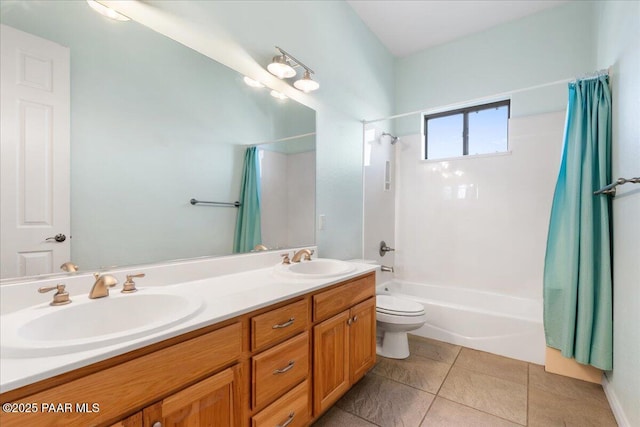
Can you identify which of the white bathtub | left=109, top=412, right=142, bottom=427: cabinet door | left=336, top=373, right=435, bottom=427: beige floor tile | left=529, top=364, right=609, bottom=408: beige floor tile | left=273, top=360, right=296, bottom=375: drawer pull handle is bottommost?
left=529, top=364, right=609, bottom=408: beige floor tile

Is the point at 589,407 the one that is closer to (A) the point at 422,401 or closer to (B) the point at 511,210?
(A) the point at 422,401

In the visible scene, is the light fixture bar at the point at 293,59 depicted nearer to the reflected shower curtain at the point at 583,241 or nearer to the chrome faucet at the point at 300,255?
the chrome faucet at the point at 300,255

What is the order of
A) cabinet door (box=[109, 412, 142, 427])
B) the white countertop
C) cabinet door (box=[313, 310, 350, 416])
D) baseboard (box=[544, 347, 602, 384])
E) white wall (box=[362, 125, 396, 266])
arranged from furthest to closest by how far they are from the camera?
white wall (box=[362, 125, 396, 266])
baseboard (box=[544, 347, 602, 384])
cabinet door (box=[313, 310, 350, 416])
cabinet door (box=[109, 412, 142, 427])
the white countertop

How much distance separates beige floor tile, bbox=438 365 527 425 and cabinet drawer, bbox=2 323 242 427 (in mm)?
1561

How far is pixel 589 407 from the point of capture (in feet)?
5.44

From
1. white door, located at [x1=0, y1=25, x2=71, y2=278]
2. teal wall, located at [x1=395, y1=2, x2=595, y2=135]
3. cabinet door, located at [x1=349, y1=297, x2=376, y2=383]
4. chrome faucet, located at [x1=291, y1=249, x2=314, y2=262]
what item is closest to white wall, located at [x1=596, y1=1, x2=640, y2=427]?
teal wall, located at [x1=395, y1=2, x2=595, y2=135]

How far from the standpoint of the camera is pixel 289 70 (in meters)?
1.81

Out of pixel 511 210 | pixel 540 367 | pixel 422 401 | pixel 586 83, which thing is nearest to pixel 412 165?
pixel 511 210

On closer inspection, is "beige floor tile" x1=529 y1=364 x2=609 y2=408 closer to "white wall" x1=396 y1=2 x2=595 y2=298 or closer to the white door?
"white wall" x1=396 y1=2 x2=595 y2=298

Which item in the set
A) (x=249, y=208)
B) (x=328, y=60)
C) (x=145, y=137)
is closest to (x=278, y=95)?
(x=328, y=60)

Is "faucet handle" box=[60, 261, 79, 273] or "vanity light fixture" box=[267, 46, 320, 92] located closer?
"faucet handle" box=[60, 261, 79, 273]

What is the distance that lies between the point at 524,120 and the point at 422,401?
8.60 feet

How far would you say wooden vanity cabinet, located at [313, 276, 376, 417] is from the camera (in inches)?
Result: 53.9

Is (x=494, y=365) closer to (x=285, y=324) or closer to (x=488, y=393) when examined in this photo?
(x=488, y=393)
